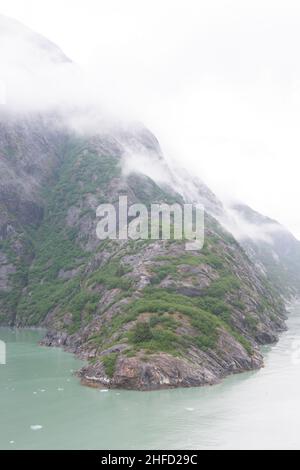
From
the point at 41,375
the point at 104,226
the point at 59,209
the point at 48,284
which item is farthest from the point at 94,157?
the point at 41,375

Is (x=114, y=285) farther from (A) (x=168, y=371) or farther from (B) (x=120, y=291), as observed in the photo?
(A) (x=168, y=371)

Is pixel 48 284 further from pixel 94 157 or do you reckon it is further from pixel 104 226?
pixel 94 157

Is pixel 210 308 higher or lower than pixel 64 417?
higher

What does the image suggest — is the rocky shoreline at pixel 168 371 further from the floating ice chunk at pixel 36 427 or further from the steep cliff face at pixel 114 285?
the floating ice chunk at pixel 36 427

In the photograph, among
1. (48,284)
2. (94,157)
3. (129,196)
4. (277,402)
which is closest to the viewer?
(277,402)

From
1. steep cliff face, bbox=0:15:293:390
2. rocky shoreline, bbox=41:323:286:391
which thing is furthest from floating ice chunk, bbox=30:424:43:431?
steep cliff face, bbox=0:15:293:390

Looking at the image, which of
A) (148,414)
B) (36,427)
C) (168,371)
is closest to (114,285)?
(168,371)
